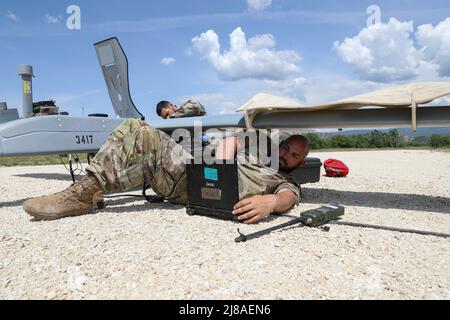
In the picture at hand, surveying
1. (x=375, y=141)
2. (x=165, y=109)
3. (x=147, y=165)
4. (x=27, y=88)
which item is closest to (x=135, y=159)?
(x=147, y=165)

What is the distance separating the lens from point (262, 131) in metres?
3.26

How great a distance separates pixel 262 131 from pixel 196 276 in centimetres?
185

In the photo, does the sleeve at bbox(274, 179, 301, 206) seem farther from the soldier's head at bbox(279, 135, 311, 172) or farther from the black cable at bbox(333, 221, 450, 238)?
the black cable at bbox(333, 221, 450, 238)

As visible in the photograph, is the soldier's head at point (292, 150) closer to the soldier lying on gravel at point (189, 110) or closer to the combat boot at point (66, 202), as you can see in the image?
the combat boot at point (66, 202)

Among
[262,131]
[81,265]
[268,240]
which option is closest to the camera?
[81,265]

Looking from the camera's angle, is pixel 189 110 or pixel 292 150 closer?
pixel 292 150

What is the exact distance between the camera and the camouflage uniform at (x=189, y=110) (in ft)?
16.0

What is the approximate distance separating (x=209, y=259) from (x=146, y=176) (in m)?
1.15

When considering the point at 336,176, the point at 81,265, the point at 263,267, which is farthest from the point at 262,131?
the point at 336,176

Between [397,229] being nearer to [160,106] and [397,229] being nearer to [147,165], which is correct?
[147,165]

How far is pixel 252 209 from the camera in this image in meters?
2.53

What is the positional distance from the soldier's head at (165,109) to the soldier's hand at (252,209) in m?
2.89
